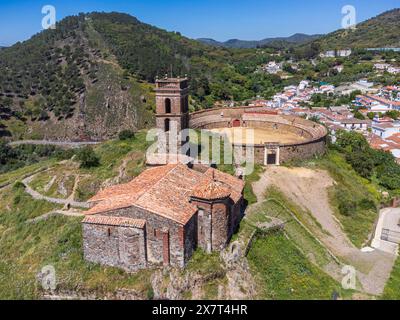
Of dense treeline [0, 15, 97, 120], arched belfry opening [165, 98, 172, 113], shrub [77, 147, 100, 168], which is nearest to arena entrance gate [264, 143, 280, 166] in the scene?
arched belfry opening [165, 98, 172, 113]

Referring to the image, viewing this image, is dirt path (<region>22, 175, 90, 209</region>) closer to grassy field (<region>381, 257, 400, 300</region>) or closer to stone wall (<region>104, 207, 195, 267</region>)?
stone wall (<region>104, 207, 195, 267</region>)

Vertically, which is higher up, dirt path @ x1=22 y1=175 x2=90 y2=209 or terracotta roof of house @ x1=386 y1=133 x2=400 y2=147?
terracotta roof of house @ x1=386 y1=133 x2=400 y2=147

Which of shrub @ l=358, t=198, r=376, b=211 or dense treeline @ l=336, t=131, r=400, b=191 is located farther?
dense treeline @ l=336, t=131, r=400, b=191

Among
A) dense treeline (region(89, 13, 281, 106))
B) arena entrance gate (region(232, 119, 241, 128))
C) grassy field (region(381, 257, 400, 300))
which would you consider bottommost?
grassy field (region(381, 257, 400, 300))

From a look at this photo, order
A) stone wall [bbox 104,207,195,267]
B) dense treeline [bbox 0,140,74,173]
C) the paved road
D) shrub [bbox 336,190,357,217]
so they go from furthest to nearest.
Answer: dense treeline [bbox 0,140,74,173]
shrub [bbox 336,190,357,217]
the paved road
stone wall [bbox 104,207,195,267]

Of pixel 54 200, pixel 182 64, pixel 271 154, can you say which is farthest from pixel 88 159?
pixel 182 64

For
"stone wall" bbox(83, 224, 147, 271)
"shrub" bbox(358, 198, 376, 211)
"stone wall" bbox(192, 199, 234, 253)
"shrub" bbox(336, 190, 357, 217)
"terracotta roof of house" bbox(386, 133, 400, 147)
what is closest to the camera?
"stone wall" bbox(83, 224, 147, 271)
